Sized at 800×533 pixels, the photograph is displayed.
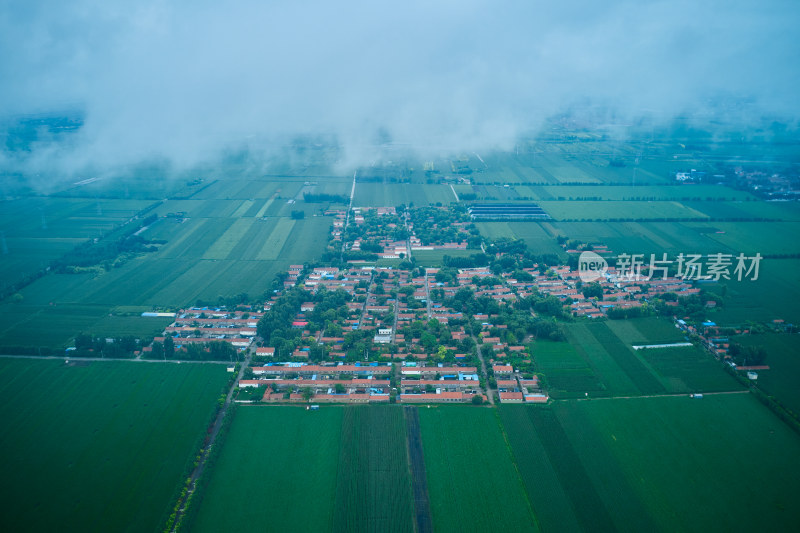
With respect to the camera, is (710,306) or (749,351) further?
(710,306)

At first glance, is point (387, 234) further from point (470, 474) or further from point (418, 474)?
point (470, 474)

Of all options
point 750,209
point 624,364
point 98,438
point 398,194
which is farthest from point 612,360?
point 750,209

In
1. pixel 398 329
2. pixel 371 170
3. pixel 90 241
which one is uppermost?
pixel 371 170

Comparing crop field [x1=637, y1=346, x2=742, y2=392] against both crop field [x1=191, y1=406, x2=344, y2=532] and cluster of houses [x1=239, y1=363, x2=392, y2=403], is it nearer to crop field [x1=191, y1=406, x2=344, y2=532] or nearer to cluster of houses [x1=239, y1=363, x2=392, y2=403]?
cluster of houses [x1=239, y1=363, x2=392, y2=403]

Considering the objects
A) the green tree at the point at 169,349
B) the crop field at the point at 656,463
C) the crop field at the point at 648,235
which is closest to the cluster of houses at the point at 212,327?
the green tree at the point at 169,349

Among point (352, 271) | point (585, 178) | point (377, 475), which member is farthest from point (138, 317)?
point (585, 178)

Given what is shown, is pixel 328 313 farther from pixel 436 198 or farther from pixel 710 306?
pixel 436 198

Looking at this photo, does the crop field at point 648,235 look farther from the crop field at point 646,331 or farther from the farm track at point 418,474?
the farm track at point 418,474

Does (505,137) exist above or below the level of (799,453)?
above
